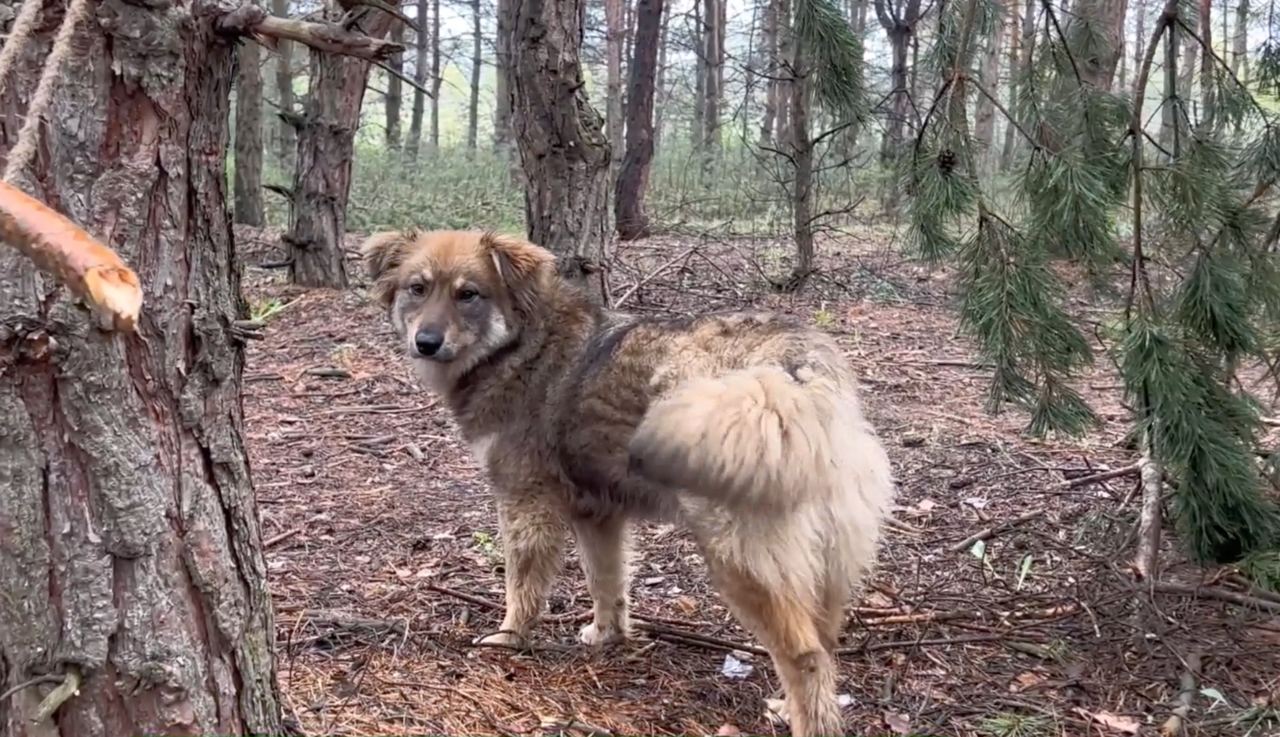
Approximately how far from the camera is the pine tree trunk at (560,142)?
6.70 m

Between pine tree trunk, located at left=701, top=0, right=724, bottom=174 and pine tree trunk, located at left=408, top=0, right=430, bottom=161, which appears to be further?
pine tree trunk, located at left=408, top=0, right=430, bottom=161

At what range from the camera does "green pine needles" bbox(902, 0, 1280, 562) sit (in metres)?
3.99

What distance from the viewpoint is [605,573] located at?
14.6ft

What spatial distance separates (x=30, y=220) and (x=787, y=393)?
105 inches

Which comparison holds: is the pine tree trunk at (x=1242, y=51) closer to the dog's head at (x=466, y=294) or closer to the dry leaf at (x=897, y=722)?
the dry leaf at (x=897, y=722)

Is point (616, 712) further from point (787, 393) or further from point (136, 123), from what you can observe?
point (136, 123)

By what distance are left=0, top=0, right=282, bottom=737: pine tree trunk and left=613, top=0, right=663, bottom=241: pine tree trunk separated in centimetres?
1171

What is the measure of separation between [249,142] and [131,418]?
42.8ft

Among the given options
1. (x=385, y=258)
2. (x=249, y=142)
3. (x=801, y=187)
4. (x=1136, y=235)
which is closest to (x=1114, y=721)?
(x=1136, y=235)

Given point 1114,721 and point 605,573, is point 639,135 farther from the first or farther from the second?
point 1114,721

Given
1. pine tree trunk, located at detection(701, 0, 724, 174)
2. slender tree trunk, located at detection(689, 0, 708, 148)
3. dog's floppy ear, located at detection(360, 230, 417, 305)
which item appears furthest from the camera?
slender tree trunk, located at detection(689, 0, 708, 148)

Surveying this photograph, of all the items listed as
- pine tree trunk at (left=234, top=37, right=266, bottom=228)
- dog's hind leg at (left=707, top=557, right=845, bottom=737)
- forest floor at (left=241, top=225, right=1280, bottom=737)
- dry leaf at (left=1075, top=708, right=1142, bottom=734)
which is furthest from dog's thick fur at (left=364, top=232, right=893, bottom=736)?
pine tree trunk at (left=234, top=37, right=266, bottom=228)

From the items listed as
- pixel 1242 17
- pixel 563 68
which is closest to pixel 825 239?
pixel 563 68

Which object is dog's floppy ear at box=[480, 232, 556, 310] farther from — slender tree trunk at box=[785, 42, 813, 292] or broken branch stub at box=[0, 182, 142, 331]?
slender tree trunk at box=[785, 42, 813, 292]
